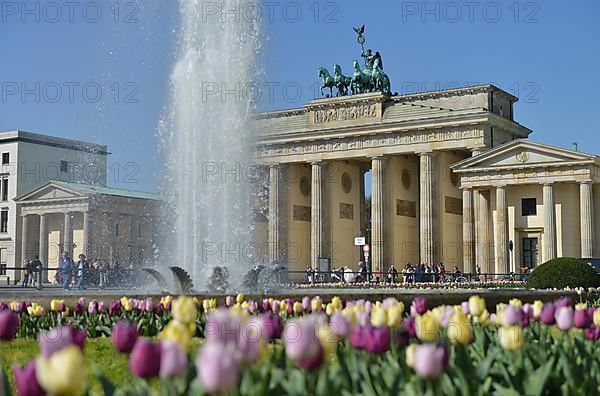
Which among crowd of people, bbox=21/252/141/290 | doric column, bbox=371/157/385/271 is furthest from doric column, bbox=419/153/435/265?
crowd of people, bbox=21/252/141/290

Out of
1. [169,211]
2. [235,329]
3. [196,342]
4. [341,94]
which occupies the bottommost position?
[196,342]

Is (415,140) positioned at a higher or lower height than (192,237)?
higher

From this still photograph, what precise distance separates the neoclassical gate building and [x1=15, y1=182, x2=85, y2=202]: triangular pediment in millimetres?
18811

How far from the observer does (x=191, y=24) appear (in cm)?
2598

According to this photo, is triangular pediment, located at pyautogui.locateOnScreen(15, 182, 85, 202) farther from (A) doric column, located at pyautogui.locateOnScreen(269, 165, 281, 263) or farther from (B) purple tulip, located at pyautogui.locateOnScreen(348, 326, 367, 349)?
(B) purple tulip, located at pyautogui.locateOnScreen(348, 326, 367, 349)

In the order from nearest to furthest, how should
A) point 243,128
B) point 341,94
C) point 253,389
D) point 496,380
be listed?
point 253,389 → point 496,380 → point 243,128 → point 341,94

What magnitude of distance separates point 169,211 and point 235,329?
19.9 m

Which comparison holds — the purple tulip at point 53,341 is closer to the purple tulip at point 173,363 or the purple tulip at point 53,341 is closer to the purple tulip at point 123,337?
the purple tulip at point 123,337

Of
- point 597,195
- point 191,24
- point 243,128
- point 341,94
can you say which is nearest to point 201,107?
point 243,128

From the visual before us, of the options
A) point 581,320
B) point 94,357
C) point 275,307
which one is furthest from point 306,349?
point 275,307

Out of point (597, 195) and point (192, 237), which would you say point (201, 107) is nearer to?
point (192, 237)

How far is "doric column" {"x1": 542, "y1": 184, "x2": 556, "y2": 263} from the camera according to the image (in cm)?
5238

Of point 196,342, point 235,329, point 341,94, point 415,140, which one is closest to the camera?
point 235,329

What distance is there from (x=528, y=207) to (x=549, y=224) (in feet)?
10.0
